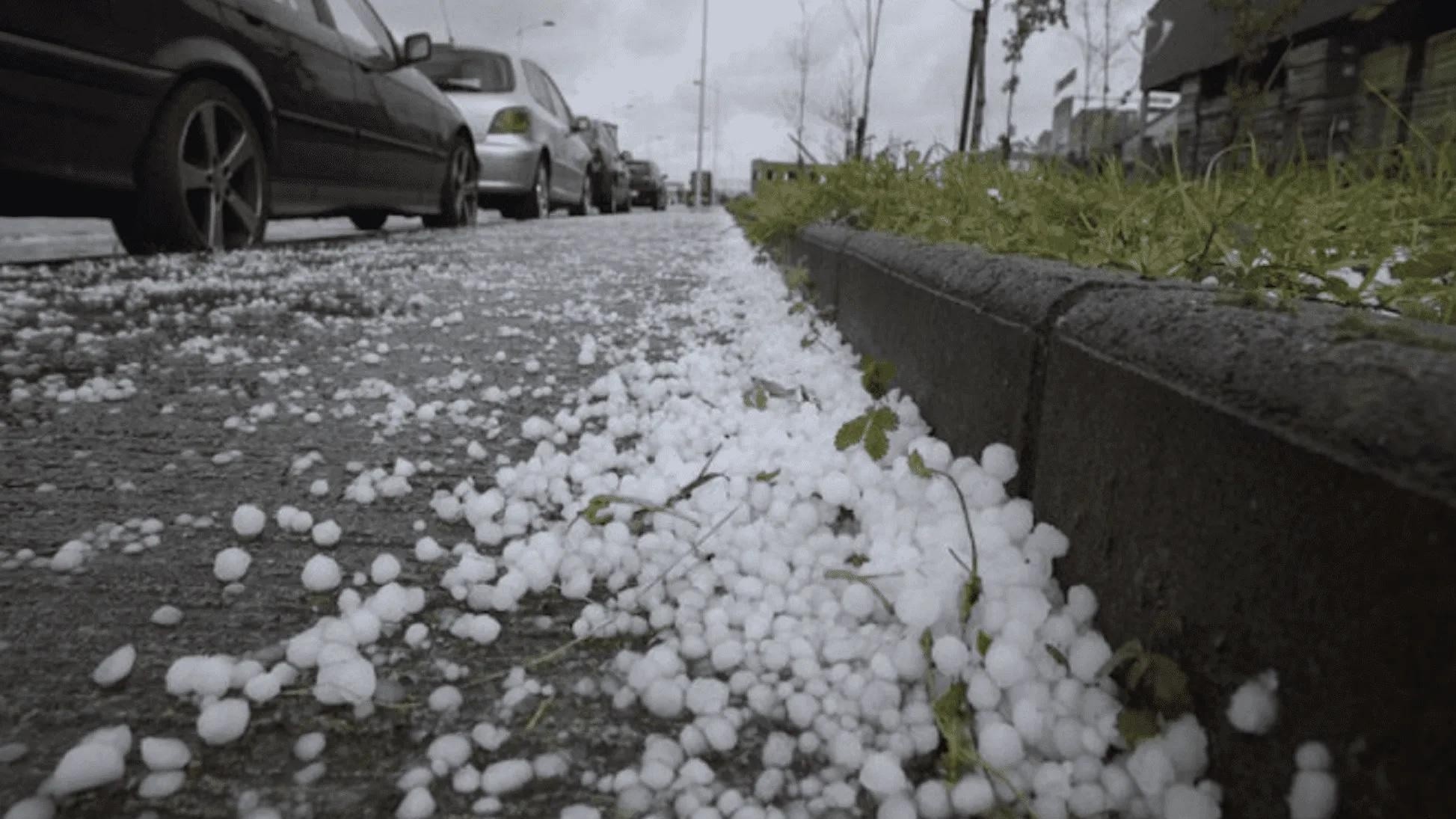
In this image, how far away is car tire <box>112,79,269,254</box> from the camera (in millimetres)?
3588

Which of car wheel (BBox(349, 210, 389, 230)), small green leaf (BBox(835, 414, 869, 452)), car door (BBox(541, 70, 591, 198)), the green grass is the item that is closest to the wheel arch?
car wheel (BBox(349, 210, 389, 230))

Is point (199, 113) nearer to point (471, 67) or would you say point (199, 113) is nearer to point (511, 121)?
point (511, 121)

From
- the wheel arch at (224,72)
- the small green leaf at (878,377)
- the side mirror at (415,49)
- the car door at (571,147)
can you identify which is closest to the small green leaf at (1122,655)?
the small green leaf at (878,377)

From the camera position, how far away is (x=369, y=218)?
6.89 meters

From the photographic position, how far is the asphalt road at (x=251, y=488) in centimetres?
93

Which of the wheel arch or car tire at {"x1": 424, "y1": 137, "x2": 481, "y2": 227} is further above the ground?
the wheel arch

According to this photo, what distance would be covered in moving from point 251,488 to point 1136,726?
4.32ft

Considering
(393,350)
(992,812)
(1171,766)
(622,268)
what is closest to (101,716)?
(992,812)

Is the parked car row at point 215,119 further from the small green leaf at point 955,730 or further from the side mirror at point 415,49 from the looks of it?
the small green leaf at point 955,730

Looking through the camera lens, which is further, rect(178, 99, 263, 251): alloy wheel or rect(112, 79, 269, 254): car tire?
rect(178, 99, 263, 251): alloy wheel

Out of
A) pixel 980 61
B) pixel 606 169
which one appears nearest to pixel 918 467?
pixel 980 61

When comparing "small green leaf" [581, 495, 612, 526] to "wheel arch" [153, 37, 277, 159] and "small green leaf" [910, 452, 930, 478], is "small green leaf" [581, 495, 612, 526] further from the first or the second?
"wheel arch" [153, 37, 277, 159]

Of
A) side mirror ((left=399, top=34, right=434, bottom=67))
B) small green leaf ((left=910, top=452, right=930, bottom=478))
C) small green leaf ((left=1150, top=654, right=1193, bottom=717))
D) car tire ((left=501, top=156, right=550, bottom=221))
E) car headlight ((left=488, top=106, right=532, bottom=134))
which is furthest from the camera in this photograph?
car tire ((left=501, top=156, right=550, bottom=221))

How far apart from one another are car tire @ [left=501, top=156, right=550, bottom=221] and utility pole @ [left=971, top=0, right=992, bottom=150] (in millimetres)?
4198
